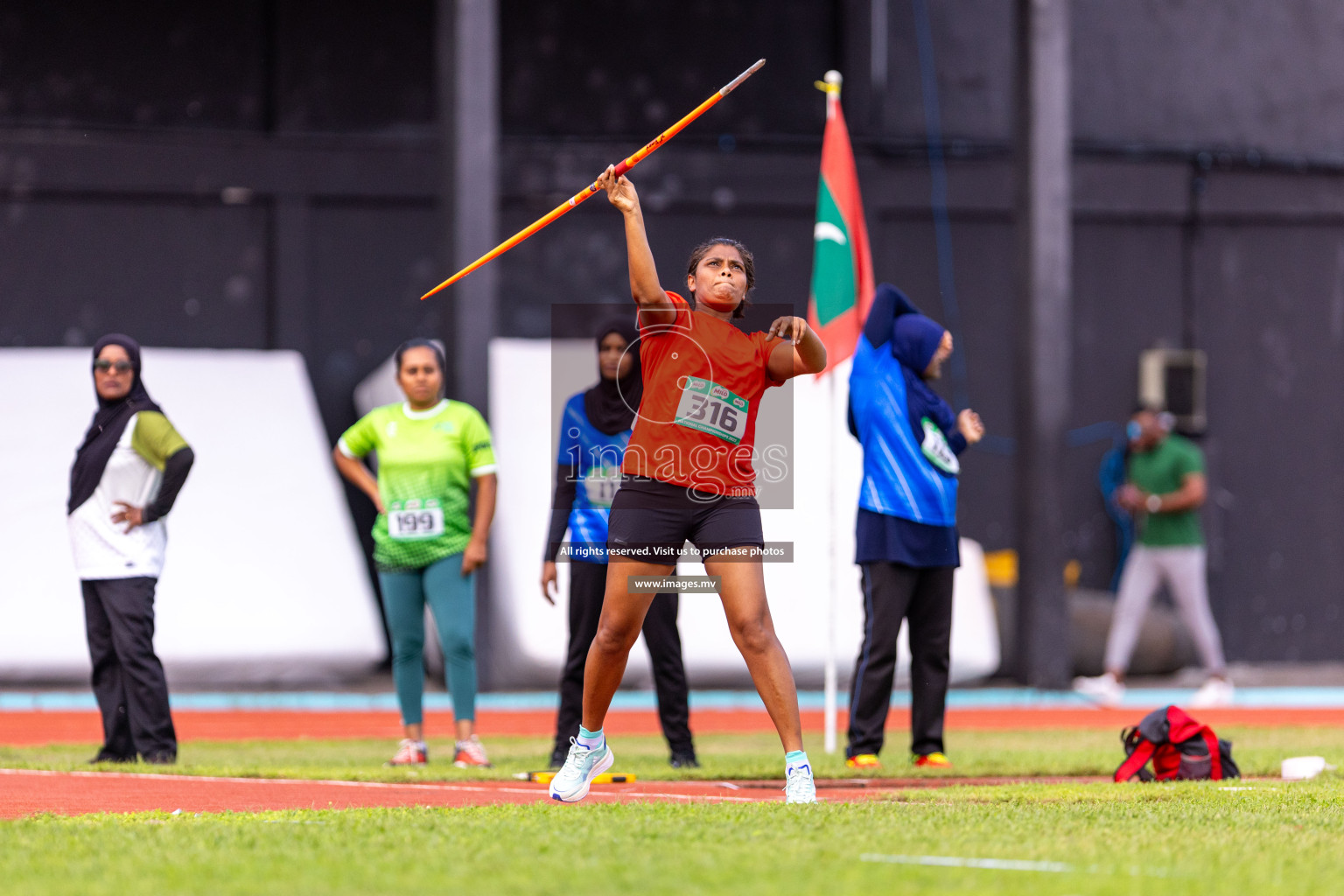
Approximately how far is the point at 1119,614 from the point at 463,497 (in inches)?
256

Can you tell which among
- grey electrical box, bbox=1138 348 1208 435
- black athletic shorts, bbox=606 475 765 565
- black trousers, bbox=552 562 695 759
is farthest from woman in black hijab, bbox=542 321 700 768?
grey electrical box, bbox=1138 348 1208 435

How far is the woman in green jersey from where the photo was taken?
7.66 m

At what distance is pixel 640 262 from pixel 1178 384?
38.3ft

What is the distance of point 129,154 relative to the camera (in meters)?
14.8

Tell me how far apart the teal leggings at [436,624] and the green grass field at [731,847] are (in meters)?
2.40

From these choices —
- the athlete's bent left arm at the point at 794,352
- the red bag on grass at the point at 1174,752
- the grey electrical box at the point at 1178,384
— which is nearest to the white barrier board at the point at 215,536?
the red bag on grass at the point at 1174,752

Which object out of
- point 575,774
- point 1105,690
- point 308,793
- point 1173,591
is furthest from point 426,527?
point 1173,591

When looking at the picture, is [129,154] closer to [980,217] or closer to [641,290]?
[980,217]

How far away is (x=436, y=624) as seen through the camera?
25.3 feet

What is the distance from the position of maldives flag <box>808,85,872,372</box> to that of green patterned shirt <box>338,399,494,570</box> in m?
2.06

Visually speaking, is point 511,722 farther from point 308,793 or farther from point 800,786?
point 800,786

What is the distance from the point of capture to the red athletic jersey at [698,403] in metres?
5.33

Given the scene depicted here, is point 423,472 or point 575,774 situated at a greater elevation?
point 423,472

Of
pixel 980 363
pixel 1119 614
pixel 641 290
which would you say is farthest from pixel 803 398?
pixel 641 290
